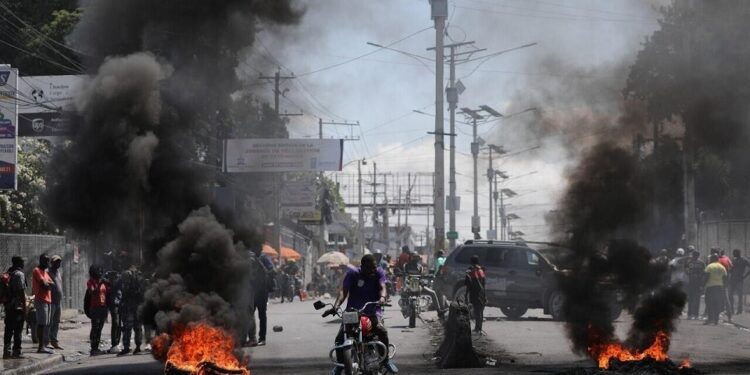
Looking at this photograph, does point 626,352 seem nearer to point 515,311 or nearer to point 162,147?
point 162,147

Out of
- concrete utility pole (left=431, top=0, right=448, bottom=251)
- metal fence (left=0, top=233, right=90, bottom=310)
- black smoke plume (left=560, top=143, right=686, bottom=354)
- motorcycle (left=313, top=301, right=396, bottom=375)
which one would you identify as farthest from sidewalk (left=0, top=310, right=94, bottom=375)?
concrete utility pole (left=431, top=0, right=448, bottom=251)

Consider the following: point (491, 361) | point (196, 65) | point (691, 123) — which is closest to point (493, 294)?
point (691, 123)

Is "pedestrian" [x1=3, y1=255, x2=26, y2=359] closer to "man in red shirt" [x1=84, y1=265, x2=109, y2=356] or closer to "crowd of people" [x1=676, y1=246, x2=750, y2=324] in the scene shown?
"man in red shirt" [x1=84, y1=265, x2=109, y2=356]

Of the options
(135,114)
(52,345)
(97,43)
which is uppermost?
(97,43)

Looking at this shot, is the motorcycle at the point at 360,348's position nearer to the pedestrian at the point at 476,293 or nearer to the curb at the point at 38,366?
the curb at the point at 38,366

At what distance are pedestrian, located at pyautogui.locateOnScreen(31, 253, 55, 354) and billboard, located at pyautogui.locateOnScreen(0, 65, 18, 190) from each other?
692 cm

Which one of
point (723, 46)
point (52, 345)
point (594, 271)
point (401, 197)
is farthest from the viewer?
point (401, 197)

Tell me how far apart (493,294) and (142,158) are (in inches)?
602

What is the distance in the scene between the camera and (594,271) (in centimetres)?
1736

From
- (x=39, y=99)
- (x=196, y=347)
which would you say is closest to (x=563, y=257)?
(x=196, y=347)

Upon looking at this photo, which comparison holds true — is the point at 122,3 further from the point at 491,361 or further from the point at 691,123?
the point at 691,123

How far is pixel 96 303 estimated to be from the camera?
821 inches

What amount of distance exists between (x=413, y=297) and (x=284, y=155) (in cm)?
2072

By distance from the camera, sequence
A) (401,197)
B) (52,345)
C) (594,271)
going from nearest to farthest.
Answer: (594,271) → (52,345) → (401,197)
